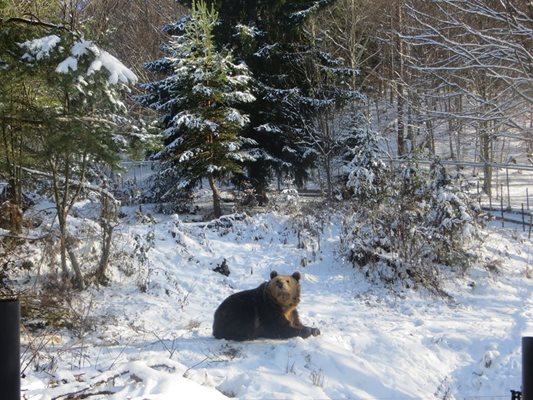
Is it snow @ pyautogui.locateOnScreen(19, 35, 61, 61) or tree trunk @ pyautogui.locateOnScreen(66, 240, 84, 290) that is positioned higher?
snow @ pyautogui.locateOnScreen(19, 35, 61, 61)

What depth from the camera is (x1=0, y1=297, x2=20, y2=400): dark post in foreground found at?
76.8 inches

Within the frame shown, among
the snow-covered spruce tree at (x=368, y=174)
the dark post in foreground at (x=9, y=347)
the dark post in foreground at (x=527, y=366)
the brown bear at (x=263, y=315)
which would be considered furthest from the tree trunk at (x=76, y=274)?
the dark post in foreground at (x=527, y=366)

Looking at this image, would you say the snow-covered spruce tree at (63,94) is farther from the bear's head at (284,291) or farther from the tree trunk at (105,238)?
the bear's head at (284,291)

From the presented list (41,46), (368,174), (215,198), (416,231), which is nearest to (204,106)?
(215,198)

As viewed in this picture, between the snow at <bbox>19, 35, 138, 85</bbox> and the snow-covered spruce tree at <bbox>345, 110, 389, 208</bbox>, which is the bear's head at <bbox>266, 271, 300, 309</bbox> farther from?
the snow-covered spruce tree at <bbox>345, 110, 389, 208</bbox>

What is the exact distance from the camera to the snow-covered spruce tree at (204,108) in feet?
44.9

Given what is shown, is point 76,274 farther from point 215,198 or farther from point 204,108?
point 204,108

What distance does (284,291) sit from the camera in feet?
21.0

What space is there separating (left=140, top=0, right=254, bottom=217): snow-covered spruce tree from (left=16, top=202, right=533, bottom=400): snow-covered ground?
7.36ft

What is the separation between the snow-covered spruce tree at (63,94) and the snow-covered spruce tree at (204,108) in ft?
18.9

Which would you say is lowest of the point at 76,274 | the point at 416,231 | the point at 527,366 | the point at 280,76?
the point at 76,274

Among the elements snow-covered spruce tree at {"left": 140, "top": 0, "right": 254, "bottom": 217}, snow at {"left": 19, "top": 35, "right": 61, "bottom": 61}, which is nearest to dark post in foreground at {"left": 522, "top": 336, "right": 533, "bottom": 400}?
snow at {"left": 19, "top": 35, "right": 61, "bottom": 61}

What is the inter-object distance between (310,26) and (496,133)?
9222 mm

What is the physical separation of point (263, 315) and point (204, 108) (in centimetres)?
829
